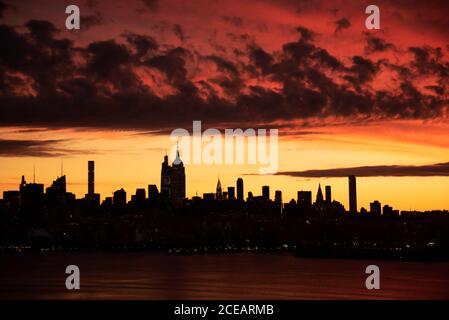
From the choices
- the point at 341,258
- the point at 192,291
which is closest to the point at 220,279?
the point at 192,291

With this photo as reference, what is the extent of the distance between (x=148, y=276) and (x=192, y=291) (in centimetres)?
1950
